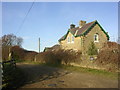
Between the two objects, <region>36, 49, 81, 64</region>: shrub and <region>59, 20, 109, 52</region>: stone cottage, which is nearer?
<region>36, 49, 81, 64</region>: shrub

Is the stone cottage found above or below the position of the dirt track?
above

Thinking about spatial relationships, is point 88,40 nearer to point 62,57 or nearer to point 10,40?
point 62,57

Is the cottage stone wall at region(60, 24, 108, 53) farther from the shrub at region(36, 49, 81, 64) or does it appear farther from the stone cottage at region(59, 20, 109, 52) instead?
the shrub at region(36, 49, 81, 64)

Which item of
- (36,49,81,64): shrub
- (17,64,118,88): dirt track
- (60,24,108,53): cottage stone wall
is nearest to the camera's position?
(17,64,118,88): dirt track

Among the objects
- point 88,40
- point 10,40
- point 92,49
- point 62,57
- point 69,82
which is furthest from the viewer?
point 10,40

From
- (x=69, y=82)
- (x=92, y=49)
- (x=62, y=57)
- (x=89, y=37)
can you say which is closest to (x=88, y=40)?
(x=89, y=37)

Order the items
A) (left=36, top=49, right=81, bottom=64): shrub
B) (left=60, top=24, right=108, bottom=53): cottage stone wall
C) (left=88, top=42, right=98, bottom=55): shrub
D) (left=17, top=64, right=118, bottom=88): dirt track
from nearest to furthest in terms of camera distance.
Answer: (left=17, top=64, right=118, bottom=88): dirt track < (left=36, top=49, right=81, bottom=64): shrub < (left=88, top=42, right=98, bottom=55): shrub < (left=60, top=24, right=108, bottom=53): cottage stone wall

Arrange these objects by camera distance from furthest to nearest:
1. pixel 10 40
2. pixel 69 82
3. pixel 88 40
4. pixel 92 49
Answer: pixel 10 40 < pixel 88 40 < pixel 92 49 < pixel 69 82

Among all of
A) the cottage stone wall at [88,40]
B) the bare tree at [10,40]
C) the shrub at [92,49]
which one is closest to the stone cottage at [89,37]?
the cottage stone wall at [88,40]

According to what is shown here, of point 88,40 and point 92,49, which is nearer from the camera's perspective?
point 92,49

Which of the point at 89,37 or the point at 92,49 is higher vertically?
the point at 89,37

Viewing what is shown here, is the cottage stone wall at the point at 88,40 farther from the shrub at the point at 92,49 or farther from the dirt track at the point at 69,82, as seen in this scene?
the dirt track at the point at 69,82

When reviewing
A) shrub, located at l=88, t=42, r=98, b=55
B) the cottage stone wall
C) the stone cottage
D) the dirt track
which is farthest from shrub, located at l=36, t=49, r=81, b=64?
the dirt track

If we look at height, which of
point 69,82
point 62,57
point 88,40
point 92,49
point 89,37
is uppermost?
point 89,37
